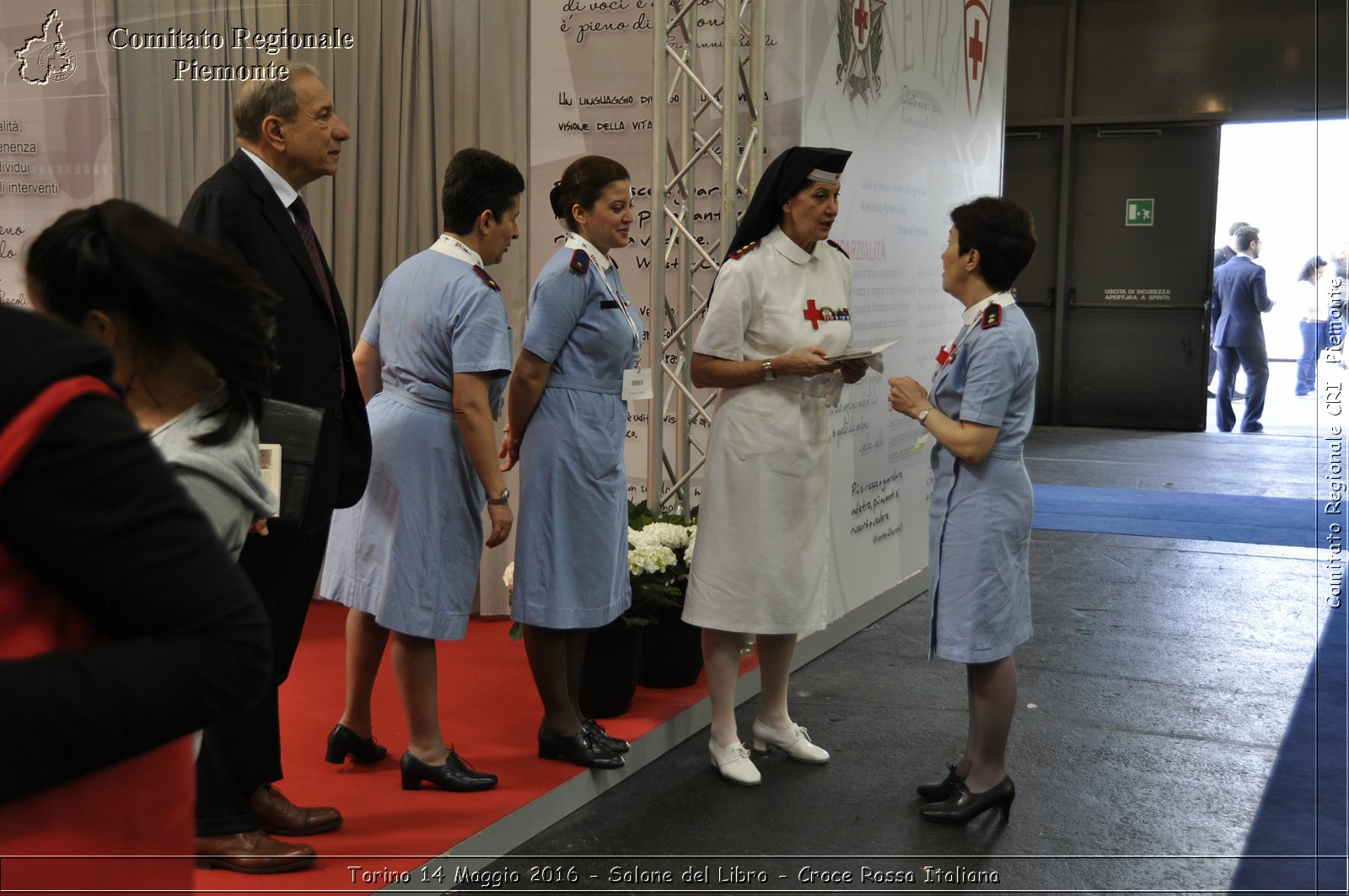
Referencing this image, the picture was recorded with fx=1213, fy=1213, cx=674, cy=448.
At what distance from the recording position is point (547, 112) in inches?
179

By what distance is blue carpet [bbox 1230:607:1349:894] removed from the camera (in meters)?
2.82

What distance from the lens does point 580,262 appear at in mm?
3092

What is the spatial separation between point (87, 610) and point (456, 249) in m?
2.23

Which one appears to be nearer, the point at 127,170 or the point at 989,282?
the point at 989,282

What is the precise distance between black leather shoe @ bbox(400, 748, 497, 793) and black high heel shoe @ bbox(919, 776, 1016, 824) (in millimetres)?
1153

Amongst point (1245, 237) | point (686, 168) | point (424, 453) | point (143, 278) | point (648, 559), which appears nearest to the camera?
point (143, 278)

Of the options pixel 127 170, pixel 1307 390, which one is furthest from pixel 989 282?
pixel 1307 390

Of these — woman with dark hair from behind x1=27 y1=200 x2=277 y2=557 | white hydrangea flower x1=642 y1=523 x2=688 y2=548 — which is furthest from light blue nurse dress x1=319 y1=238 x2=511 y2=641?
woman with dark hair from behind x1=27 y1=200 x2=277 y2=557

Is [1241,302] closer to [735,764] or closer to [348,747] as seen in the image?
[735,764]

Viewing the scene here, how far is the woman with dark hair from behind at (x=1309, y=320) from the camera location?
1247 cm

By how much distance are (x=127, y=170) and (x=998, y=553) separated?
3241 mm

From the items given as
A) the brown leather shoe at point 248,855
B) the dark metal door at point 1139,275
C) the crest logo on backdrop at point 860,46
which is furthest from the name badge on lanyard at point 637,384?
the dark metal door at point 1139,275

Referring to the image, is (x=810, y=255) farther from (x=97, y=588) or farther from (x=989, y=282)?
(x=97, y=588)

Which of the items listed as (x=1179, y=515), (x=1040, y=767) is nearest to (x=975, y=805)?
(x=1040, y=767)
